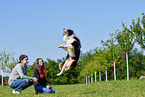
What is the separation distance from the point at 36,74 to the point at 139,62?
52179 mm

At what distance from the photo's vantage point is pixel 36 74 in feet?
31.4

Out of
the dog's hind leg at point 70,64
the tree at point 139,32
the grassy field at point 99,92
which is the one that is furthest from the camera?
the tree at point 139,32

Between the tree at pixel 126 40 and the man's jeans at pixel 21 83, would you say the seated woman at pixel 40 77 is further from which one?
the tree at pixel 126 40

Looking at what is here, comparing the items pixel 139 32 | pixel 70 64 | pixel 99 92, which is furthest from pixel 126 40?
pixel 70 64

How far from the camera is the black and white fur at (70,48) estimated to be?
4.30 m

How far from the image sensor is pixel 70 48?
14.8ft

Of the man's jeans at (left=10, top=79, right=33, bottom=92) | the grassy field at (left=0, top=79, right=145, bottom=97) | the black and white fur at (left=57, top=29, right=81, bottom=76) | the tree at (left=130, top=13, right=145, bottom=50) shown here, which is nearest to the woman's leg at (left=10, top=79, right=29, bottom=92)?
the man's jeans at (left=10, top=79, right=33, bottom=92)

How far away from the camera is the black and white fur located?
4.30m

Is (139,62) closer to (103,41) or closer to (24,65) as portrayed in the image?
(103,41)

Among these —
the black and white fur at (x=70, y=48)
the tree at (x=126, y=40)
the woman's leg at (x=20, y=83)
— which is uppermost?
the tree at (x=126, y=40)

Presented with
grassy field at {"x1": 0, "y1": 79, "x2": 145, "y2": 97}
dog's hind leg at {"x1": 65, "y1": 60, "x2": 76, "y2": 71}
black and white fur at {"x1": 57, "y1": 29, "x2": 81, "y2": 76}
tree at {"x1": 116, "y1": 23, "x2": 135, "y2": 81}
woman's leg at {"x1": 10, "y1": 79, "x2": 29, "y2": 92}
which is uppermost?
tree at {"x1": 116, "y1": 23, "x2": 135, "y2": 81}

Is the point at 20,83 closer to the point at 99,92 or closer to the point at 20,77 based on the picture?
the point at 20,77

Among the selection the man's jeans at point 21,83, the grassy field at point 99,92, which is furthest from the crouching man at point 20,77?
the grassy field at point 99,92

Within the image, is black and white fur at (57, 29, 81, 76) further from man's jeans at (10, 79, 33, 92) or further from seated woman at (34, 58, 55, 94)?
man's jeans at (10, 79, 33, 92)
